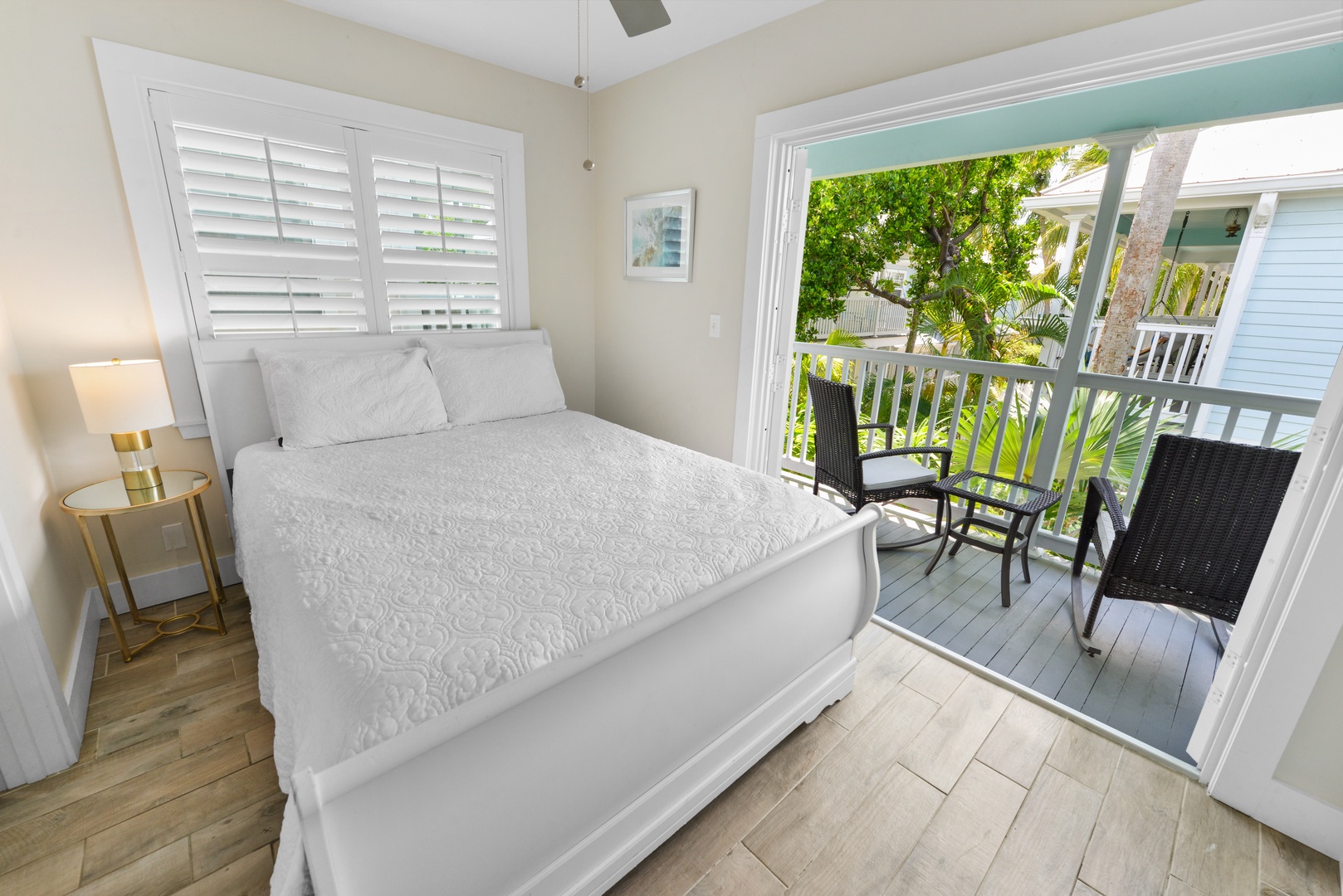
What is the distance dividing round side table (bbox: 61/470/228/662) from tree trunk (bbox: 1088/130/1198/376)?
5576 millimetres

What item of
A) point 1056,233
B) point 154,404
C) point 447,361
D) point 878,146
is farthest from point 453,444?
point 1056,233

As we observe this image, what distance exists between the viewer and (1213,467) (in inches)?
69.6

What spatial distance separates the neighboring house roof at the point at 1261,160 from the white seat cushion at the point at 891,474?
8.42ft

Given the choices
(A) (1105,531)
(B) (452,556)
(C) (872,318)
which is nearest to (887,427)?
(A) (1105,531)

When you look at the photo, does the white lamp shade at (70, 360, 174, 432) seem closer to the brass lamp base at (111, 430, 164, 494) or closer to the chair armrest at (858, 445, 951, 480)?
the brass lamp base at (111, 430, 164, 494)

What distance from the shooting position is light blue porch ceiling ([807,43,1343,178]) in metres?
1.95

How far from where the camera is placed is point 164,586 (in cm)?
231

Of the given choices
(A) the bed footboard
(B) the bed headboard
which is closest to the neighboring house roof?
(A) the bed footboard

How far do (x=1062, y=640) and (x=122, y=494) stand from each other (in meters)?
3.64

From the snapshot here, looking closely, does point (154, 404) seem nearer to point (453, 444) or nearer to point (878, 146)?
point (453, 444)

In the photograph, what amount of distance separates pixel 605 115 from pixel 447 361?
1.74 m

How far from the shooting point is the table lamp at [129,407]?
1753 millimetres

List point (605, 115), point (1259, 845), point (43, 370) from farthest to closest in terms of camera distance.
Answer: point (605, 115) → point (43, 370) → point (1259, 845)

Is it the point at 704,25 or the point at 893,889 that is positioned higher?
the point at 704,25
